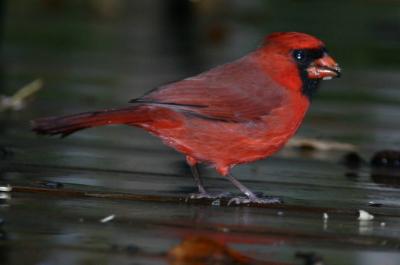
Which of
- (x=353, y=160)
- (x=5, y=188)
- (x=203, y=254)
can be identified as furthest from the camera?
(x=353, y=160)

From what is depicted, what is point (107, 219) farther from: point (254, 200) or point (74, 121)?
point (254, 200)

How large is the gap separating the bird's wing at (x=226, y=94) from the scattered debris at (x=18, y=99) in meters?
2.43

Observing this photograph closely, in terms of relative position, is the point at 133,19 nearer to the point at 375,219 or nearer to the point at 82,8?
the point at 82,8

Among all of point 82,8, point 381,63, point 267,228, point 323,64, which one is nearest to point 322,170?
point 323,64

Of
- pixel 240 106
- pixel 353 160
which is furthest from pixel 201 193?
pixel 353 160

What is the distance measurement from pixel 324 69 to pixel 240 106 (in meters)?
0.43

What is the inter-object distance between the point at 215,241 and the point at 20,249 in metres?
0.66

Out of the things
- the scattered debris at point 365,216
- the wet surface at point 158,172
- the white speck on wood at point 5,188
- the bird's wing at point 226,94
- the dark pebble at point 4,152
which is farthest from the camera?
the dark pebble at point 4,152

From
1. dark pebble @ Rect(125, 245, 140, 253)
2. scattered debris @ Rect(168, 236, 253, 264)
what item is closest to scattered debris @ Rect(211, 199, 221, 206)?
scattered debris @ Rect(168, 236, 253, 264)

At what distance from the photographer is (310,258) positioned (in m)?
3.84

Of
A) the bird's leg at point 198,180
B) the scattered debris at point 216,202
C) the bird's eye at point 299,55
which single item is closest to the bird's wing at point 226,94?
the bird's eye at point 299,55

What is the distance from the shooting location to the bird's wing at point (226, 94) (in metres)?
5.09

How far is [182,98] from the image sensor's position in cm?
510

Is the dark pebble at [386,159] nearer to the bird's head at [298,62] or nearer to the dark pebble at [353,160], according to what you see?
the dark pebble at [353,160]
